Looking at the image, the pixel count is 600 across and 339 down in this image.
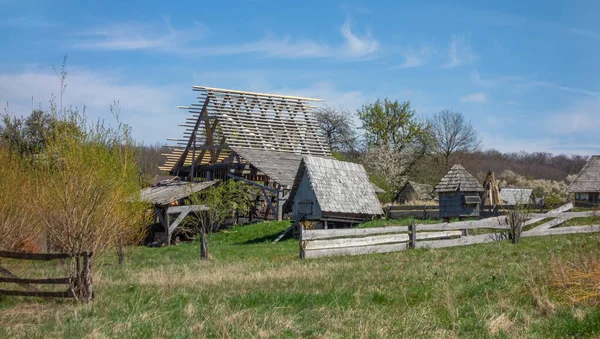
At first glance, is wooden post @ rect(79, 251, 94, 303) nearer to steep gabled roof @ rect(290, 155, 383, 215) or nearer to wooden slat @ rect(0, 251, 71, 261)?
wooden slat @ rect(0, 251, 71, 261)

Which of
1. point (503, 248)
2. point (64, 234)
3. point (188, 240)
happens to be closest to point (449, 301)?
point (64, 234)

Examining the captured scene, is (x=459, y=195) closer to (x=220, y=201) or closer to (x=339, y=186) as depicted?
(x=339, y=186)

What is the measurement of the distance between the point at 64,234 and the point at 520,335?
8.81 meters

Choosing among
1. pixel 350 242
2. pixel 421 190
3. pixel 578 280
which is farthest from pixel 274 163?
pixel 578 280

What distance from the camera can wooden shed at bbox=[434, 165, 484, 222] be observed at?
31891 millimetres

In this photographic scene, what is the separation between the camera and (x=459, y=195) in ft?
106

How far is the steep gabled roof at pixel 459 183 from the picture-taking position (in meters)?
31.9

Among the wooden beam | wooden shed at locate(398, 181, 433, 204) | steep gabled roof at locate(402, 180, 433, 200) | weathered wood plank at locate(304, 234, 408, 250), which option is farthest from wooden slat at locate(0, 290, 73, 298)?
steep gabled roof at locate(402, 180, 433, 200)

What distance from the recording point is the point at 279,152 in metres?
41.5

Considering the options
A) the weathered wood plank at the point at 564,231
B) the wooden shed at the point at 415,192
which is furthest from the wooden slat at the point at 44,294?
the wooden shed at the point at 415,192

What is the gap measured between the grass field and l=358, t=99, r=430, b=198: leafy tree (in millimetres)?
41575

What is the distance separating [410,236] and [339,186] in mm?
12095

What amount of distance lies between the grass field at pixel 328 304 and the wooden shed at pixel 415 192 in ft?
140

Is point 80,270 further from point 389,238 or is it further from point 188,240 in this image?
point 188,240
